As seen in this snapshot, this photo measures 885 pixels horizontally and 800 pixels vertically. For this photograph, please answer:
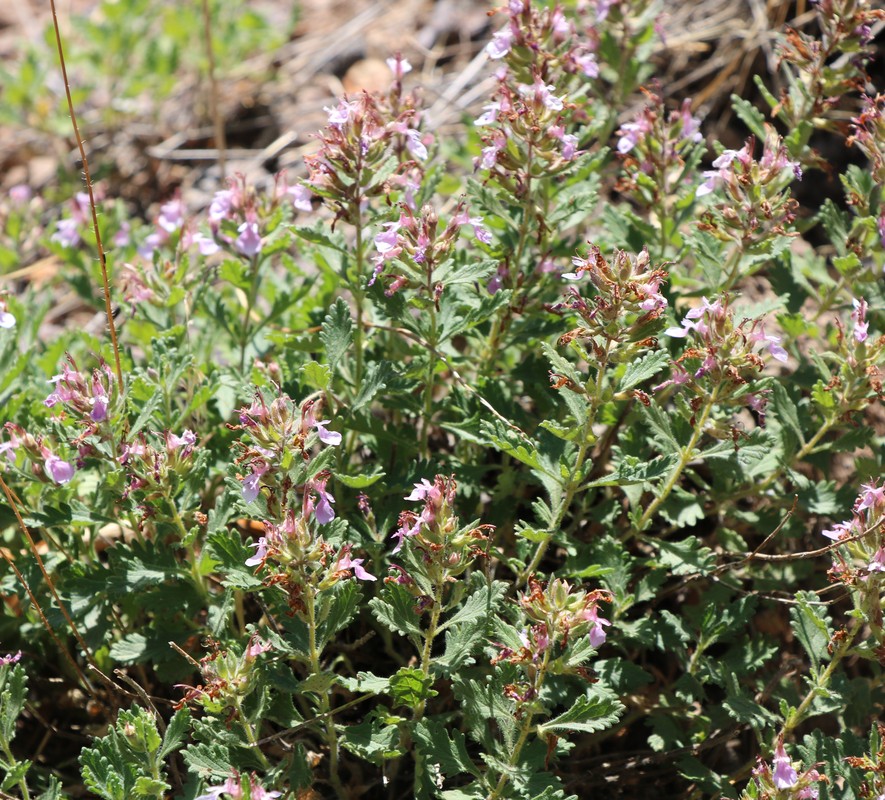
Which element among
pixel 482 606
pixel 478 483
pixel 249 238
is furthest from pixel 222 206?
pixel 482 606

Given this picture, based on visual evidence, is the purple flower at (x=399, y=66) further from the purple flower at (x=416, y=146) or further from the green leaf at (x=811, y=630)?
the green leaf at (x=811, y=630)

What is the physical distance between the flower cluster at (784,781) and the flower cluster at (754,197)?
57.3 inches

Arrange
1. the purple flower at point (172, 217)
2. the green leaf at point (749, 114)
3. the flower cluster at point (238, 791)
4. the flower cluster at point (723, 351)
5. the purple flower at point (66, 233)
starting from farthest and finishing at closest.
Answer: the purple flower at point (66, 233)
the purple flower at point (172, 217)
the green leaf at point (749, 114)
the flower cluster at point (723, 351)
the flower cluster at point (238, 791)

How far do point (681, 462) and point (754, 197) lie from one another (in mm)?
826

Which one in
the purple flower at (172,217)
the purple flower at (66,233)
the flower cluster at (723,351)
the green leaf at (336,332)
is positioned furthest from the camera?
the purple flower at (66,233)

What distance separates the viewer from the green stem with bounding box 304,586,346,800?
2.42 meters

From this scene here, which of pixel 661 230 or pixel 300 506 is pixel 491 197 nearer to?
pixel 661 230

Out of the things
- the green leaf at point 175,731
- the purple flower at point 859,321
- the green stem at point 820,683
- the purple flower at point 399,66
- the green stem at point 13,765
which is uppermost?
the purple flower at point 399,66

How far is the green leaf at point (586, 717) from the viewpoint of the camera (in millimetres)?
2474

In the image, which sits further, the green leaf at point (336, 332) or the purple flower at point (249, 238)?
the purple flower at point (249, 238)

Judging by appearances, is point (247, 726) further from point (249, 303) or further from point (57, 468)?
point (249, 303)

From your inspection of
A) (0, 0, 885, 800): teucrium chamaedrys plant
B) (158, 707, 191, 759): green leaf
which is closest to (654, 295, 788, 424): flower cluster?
(0, 0, 885, 800): teucrium chamaedrys plant

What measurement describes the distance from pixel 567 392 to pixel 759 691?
47.9 inches

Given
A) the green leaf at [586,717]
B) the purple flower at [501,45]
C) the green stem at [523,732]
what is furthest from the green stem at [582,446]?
the purple flower at [501,45]
